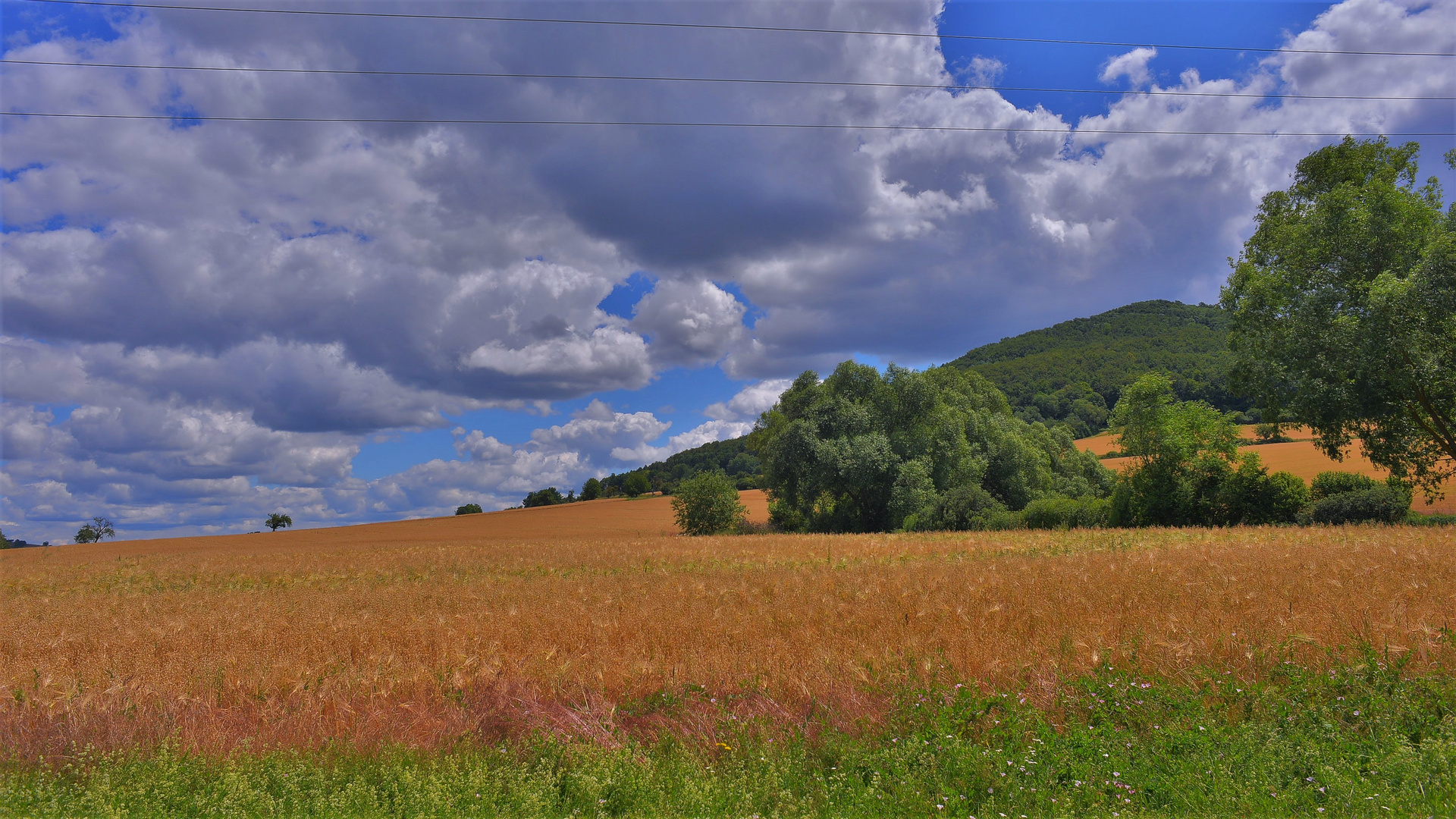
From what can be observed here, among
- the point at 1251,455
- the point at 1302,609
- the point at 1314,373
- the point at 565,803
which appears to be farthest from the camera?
the point at 1251,455

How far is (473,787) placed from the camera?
5.68 metres

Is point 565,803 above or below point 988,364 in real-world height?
below

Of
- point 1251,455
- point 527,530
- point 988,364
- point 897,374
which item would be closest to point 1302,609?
point 1251,455

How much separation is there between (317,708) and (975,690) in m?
6.80

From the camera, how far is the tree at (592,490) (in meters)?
114

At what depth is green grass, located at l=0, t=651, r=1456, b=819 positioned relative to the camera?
506 centimetres

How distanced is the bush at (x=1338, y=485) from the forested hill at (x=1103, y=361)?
157 feet

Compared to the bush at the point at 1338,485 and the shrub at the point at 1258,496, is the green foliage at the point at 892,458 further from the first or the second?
the bush at the point at 1338,485

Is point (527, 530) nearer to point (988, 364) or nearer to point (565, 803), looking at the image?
point (565, 803)

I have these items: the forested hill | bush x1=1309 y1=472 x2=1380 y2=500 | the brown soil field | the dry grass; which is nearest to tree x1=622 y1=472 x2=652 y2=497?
the forested hill

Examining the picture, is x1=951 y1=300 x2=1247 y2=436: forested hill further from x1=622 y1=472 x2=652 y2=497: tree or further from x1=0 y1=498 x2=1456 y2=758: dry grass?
x1=0 y1=498 x2=1456 y2=758: dry grass

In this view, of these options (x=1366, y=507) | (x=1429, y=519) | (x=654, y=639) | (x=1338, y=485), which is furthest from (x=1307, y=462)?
(x=654, y=639)

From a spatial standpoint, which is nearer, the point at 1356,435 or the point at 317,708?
the point at 317,708

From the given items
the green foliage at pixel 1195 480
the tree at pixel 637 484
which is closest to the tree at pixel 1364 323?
the green foliage at pixel 1195 480
